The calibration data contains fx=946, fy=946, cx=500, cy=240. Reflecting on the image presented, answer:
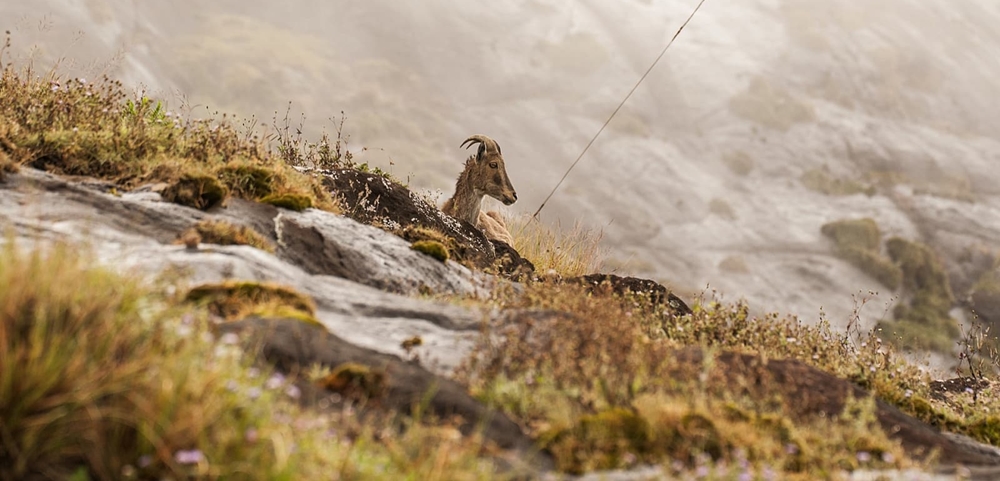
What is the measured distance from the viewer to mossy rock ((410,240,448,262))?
1109 cm

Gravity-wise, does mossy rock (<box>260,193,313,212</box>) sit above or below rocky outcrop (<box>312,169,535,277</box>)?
above

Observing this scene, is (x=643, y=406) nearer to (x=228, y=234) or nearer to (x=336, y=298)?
(x=336, y=298)

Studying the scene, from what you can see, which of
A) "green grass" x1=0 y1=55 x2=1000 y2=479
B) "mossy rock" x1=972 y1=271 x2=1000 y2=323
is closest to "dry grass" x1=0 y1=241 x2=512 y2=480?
"green grass" x1=0 y1=55 x2=1000 y2=479

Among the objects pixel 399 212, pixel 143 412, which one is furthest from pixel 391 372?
pixel 399 212

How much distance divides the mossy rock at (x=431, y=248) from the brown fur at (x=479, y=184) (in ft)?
14.8

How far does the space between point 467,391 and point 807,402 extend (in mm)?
2447

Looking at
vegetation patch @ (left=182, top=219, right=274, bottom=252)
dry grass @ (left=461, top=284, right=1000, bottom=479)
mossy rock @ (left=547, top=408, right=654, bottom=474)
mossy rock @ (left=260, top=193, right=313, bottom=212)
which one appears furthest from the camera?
mossy rock @ (left=260, top=193, right=313, bottom=212)

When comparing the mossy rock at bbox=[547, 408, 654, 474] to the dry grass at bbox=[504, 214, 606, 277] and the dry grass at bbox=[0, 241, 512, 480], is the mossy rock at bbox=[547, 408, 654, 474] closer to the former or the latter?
the dry grass at bbox=[0, 241, 512, 480]

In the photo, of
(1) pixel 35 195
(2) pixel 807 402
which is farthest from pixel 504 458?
(1) pixel 35 195

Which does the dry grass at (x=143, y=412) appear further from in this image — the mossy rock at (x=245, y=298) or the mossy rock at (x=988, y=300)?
the mossy rock at (x=988, y=300)

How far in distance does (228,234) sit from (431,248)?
3029 mm

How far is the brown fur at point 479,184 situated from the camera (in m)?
15.7

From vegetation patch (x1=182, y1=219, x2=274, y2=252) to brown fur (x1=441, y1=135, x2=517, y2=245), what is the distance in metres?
6.84

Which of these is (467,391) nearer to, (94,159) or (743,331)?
(743,331)
